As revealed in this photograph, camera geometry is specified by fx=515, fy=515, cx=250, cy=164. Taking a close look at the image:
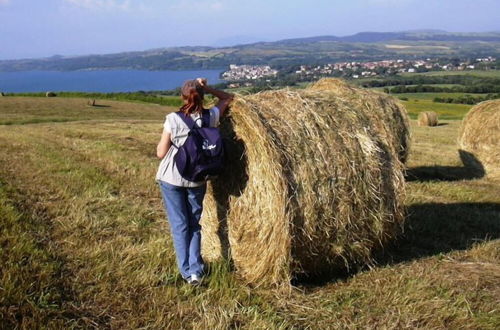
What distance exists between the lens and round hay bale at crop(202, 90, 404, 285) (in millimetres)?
5273

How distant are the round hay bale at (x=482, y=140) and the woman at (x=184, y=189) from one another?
9.52 m

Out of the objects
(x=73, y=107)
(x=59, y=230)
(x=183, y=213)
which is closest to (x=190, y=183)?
(x=183, y=213)

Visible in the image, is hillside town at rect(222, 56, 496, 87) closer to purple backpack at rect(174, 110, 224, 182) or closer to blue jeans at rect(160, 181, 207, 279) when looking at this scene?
blue jeans at rect(160, 181, 207, 279)

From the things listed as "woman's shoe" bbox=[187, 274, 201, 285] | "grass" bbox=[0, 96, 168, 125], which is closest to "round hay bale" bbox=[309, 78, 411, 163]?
"woman's shoe" bbox=[187, 274, 201, 285]

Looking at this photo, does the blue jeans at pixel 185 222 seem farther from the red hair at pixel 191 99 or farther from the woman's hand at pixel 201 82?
the woman's hand at pixel 201 82

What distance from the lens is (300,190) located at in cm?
530

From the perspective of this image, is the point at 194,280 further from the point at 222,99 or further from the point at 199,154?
the point at 222,99

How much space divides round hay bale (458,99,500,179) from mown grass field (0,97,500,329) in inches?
153

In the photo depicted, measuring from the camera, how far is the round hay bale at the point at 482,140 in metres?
12.7

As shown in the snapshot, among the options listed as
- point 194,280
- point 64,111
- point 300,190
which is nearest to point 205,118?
point 300,190

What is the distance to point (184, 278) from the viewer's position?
17.1 feet

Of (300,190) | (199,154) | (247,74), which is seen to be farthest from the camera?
(247,74)

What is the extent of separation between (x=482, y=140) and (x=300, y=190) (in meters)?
9.48

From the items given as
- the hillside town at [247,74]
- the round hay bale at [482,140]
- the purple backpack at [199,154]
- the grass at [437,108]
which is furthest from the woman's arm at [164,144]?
the grass at [437,108]
